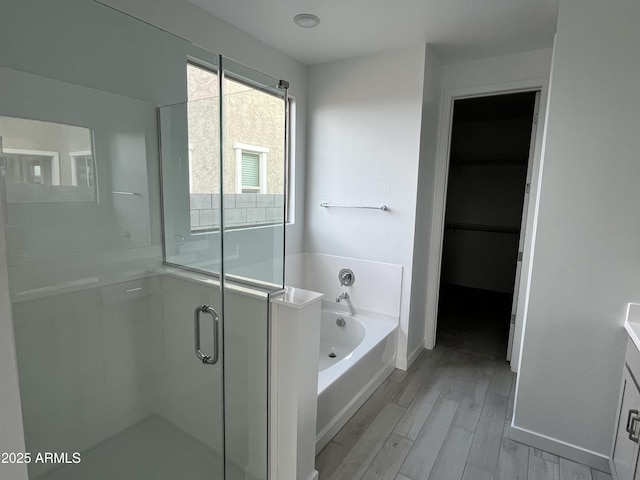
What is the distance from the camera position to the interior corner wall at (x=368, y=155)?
8.91ft

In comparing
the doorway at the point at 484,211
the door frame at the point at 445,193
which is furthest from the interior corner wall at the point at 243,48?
the doorway at the point at 484,211

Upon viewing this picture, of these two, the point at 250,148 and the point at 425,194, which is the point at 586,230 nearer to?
the point at 425,194

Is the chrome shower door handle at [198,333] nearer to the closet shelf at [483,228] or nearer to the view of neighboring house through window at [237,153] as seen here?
the view of neighboring house through window at [237,153]

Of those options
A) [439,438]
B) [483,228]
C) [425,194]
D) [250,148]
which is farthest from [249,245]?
[483,228]

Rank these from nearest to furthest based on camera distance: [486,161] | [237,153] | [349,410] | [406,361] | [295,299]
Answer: [295,299]
[237,153]
[349,410]
[406,361]
[486,161]

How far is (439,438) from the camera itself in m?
2.08

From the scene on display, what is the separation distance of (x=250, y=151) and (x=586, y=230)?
1846mm

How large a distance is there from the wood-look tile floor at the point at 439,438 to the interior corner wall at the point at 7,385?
150 cm

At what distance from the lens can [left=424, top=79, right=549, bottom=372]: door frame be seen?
2.70m

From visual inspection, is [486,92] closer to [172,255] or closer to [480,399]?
[480,399]

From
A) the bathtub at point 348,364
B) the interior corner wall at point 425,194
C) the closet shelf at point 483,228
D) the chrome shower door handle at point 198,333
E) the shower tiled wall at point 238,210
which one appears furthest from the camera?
the closet shelf at point 483,228

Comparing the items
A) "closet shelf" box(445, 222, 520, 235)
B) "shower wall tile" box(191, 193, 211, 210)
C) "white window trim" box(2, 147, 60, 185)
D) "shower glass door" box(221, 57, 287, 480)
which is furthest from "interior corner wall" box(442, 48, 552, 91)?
"white window trim" box(2, 147, 60, 185)

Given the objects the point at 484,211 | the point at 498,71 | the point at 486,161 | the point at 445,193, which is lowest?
the point at 484,211

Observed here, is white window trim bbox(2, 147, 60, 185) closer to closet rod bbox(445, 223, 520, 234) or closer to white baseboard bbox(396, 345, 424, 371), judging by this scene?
white baseboard bbox(396, 345, 424, 371)
